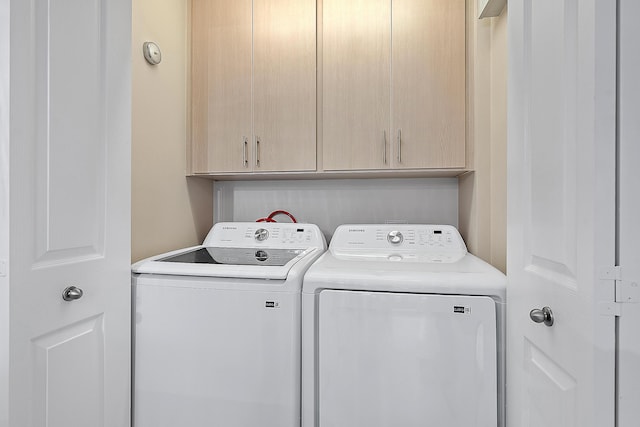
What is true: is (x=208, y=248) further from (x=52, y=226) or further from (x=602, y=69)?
(x=602, y=69)

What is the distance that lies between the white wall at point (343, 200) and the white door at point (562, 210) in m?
1.05

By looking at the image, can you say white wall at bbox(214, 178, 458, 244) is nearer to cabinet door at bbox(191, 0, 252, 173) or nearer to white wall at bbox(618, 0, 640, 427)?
cabinet door at bbox(191, 0, 252, 173)

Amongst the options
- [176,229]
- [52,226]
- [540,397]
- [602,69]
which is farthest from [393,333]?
[176,229]

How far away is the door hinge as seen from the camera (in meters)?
0.65

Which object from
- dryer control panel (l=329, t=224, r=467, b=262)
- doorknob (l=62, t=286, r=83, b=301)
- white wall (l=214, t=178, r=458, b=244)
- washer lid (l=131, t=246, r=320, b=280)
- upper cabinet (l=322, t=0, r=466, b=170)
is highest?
upper cabinet (l=322, t=0, r=466, b=170)

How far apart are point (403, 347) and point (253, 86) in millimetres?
1492

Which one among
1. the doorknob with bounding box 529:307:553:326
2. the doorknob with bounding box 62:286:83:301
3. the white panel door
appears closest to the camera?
the doorknob with bounding box 529:307:553:326

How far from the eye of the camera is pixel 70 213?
1.05 meters

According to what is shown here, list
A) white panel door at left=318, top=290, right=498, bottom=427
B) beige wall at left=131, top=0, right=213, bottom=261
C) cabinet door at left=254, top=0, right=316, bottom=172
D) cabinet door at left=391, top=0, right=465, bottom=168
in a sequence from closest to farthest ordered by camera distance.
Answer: white panel door at left=318, top=290, right=498, bottom=427 → beige wall at left=131, top=0, right=213, bottom=261 → cabinet door at left=391, top=0, right=465, bottom=168 → cabinet door at left=254, top=0, right=316, bottom=172

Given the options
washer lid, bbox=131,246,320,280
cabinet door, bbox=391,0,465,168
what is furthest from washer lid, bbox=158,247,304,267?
cabinet door, bbox=391,0,465,168

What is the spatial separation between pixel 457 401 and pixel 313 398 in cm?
49

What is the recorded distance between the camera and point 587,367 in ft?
2.24

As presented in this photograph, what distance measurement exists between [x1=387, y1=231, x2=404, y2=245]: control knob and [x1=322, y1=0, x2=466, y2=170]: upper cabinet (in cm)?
35

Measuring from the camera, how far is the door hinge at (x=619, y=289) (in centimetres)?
65
